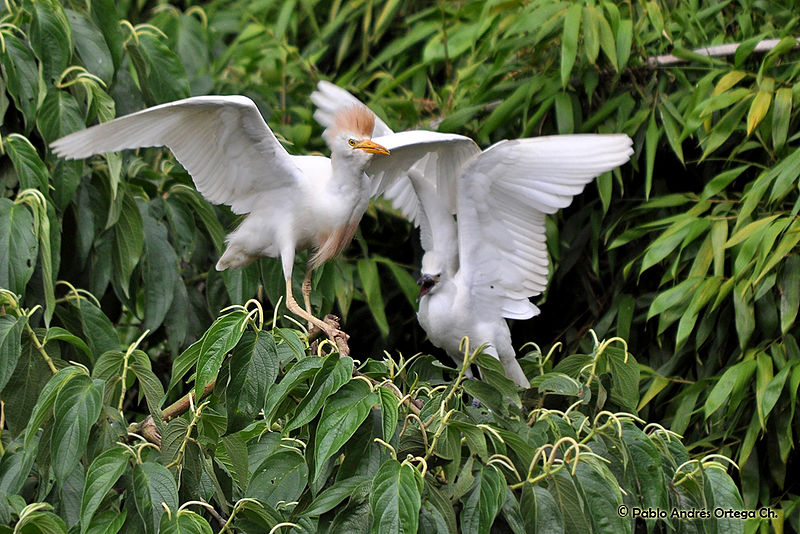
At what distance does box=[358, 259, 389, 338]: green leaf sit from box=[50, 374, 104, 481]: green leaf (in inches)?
55.5

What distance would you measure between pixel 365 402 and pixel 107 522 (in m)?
0.42

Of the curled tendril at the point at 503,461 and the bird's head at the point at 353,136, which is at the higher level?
the bird's head at the point at 353,136

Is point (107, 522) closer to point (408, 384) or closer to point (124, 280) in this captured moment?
point (408, 384)

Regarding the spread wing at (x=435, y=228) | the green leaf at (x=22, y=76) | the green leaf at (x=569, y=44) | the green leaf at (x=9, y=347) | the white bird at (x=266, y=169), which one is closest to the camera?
the green leaf at (x=9, y=347)

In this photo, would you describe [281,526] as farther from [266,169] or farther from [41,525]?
[266,169]

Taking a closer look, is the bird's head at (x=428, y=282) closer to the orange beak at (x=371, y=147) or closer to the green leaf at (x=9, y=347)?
the orange beak at (x=371, y=147)

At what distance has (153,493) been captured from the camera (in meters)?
1.40

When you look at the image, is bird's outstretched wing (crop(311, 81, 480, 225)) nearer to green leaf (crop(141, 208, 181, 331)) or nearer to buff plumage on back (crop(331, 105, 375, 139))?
buff plumage on back (crop(331, 105, 375, 139))

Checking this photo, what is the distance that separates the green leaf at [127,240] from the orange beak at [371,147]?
0.63m

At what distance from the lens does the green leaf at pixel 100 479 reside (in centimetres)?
138

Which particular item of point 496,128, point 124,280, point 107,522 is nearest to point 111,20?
point 124,280

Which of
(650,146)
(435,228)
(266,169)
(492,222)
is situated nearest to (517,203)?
(492,222)

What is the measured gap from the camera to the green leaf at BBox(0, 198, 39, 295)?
1.99 metres

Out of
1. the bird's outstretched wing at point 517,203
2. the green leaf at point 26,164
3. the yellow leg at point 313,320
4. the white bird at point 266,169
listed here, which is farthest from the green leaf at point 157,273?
the bird's outstretched wing at point 517,203
